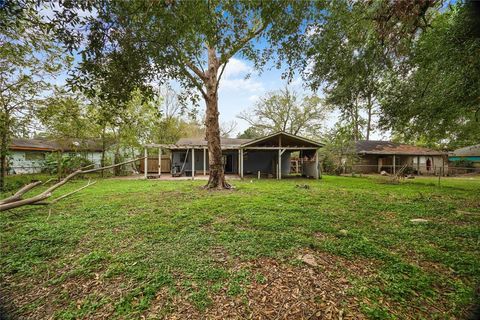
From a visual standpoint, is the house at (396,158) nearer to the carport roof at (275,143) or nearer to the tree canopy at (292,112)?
the tree canopy at (292,112)

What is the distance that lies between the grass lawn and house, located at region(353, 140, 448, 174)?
16968 millimetres

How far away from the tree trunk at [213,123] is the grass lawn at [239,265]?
417cm

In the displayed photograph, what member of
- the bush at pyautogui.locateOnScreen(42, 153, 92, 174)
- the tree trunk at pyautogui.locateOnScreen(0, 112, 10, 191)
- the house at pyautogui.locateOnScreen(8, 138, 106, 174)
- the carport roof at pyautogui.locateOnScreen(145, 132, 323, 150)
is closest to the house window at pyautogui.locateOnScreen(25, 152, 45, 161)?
the house at pyautogui.locateOnScreen(8, 138, 106, 174)

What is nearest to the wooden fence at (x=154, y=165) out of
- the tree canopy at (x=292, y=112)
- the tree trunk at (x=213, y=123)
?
the tree trunk at (x=213, y=123)

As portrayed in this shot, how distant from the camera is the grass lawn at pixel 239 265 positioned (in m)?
2.00

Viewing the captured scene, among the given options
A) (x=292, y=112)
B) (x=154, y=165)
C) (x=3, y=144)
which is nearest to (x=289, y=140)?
(x=292, y=112)

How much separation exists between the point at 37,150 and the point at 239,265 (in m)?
23.3

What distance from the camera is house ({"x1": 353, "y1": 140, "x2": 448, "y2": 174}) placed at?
19734mm

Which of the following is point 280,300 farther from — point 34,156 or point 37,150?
point 37,150

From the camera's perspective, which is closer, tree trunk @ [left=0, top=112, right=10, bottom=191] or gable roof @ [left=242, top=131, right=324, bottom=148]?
tree trunk @ [left=0, top=112, right=10, bottom=191]

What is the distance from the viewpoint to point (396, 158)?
2069 cm

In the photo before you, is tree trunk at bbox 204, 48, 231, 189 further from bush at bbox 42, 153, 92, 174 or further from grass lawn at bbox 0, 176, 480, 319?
bush at bbox 42, 153, 92, 174

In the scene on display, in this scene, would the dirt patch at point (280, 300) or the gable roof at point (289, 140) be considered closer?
the dirt patch at point (280, 300)

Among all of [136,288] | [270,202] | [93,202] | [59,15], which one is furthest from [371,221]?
[93,202]
